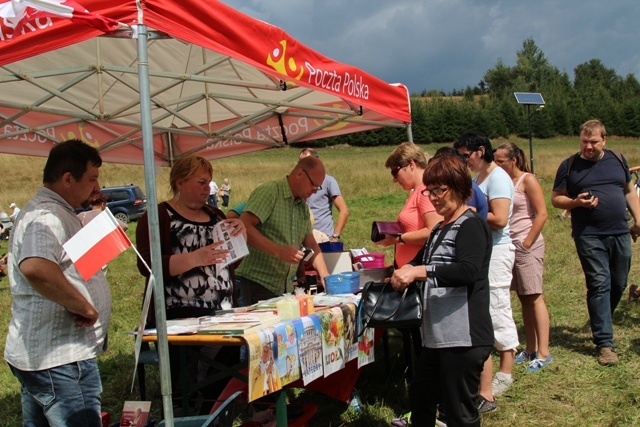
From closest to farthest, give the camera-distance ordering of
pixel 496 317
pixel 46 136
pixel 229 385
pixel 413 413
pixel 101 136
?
pixel 413 413, pixel 229 385, pixel 496 317, pixel 46 136, pixel 101 136

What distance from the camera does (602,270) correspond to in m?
4.70

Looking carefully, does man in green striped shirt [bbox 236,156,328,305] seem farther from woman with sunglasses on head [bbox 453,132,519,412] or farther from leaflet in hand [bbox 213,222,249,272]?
woman with sunglasses on head [bbox 453,132,519,412]

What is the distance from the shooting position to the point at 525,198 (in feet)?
15.2

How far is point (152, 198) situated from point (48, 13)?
774mm

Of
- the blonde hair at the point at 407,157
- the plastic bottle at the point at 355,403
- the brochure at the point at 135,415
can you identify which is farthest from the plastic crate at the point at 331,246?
the brochure at the point at 135,415

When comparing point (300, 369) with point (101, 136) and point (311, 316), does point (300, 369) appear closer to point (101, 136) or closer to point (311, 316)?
point (311, 316)

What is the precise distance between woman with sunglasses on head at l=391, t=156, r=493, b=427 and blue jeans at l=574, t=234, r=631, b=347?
2.20 metres

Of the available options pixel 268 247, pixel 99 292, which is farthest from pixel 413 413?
pixel 99 292

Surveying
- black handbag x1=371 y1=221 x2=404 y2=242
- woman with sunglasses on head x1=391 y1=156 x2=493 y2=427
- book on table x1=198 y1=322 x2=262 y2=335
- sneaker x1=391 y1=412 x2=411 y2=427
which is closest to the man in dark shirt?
black handbag x1=371 y1=221 x2=404 y2=242

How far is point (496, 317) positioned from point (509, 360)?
14.5 inches

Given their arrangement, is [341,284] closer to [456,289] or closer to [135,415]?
[456,289]

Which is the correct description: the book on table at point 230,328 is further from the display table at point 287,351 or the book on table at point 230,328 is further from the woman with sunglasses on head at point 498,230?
the woman with sunglasses on head at point 498,230

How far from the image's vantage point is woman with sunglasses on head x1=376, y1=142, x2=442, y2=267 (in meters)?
3.76

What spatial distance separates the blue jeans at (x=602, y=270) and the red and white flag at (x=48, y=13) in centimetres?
379
